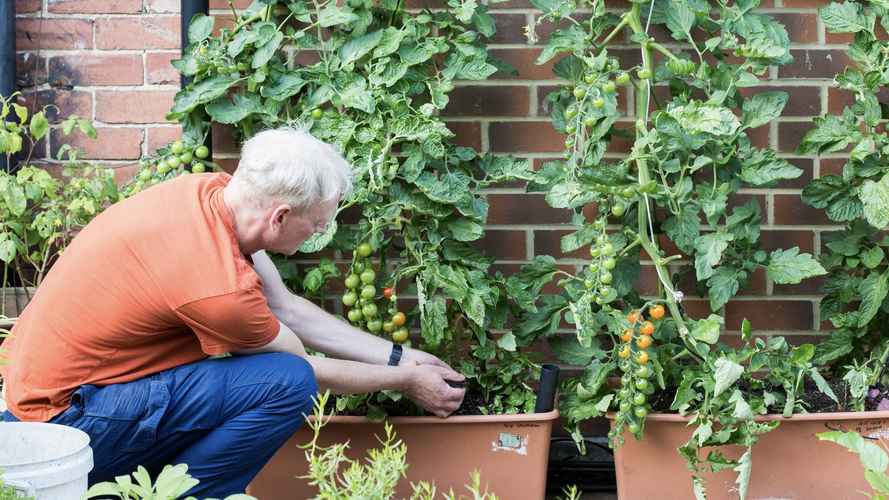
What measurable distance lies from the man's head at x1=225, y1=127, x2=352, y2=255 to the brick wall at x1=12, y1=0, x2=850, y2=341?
0.68 metres

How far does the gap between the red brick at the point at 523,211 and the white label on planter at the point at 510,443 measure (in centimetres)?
63

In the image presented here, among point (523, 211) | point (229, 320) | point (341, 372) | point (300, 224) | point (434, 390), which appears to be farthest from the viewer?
point (523, 211)

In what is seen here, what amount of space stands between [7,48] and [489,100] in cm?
134

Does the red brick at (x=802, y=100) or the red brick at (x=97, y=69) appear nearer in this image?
the red brick at (x=802, y=100)

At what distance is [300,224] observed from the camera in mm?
2410

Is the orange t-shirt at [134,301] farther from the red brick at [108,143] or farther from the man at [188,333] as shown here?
the red brick at [108,143]

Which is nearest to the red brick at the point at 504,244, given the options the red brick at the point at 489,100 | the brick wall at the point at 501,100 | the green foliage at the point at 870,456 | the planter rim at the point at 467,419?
the brick wall at the point at 501,100

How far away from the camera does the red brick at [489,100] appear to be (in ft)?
9.96

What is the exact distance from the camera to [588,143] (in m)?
2.74

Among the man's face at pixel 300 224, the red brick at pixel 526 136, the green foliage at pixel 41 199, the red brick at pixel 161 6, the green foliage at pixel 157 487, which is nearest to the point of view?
the green foliage at pixel 157 487

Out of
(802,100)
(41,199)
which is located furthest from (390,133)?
(802,100)

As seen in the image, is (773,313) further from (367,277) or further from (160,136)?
(160,136)

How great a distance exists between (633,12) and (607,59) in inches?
6.4

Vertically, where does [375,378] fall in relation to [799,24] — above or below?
below
